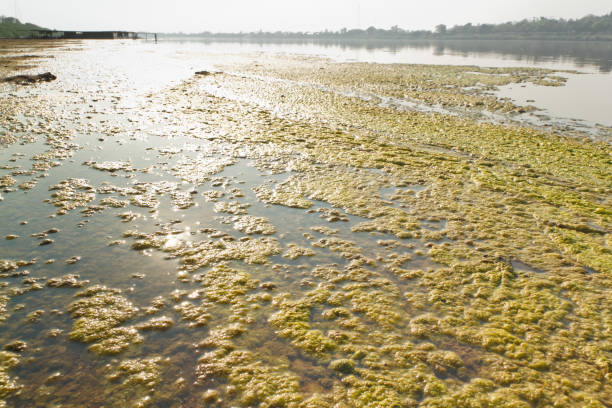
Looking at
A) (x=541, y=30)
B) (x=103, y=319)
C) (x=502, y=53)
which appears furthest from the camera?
(x=541, y=30)

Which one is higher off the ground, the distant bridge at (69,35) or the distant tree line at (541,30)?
the distant tree line at (541,30)

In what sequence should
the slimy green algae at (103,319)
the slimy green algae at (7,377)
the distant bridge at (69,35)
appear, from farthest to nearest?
the distant bridge at (69,35) < the slimy green algae at (103,319) < the slimy green algae at (7,377)

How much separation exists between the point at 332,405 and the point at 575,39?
582 ft

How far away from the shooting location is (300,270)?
235 inches

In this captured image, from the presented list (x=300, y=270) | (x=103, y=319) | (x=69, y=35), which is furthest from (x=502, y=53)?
(x=69, y=35)

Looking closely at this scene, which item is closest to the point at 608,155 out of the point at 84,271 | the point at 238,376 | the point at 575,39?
the point at 238,376

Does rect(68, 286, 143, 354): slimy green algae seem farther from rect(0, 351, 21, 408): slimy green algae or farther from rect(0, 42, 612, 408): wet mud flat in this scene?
rect(0, 351, 21, 408): slimy green algae

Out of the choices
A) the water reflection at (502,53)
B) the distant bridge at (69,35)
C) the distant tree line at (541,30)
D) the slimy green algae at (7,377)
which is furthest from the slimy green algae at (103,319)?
the distant tree line at (541,30)

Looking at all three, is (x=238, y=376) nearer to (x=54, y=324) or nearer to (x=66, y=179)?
(x=54, y=324)

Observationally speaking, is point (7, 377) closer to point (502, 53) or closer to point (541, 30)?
point (502, 53)

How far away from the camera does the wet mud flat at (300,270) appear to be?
3.97m

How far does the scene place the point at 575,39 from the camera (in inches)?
5241

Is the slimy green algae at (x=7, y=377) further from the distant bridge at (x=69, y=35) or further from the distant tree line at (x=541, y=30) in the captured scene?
the distant tree line at (x=541, y=30)

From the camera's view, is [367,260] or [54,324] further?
[367,260]
